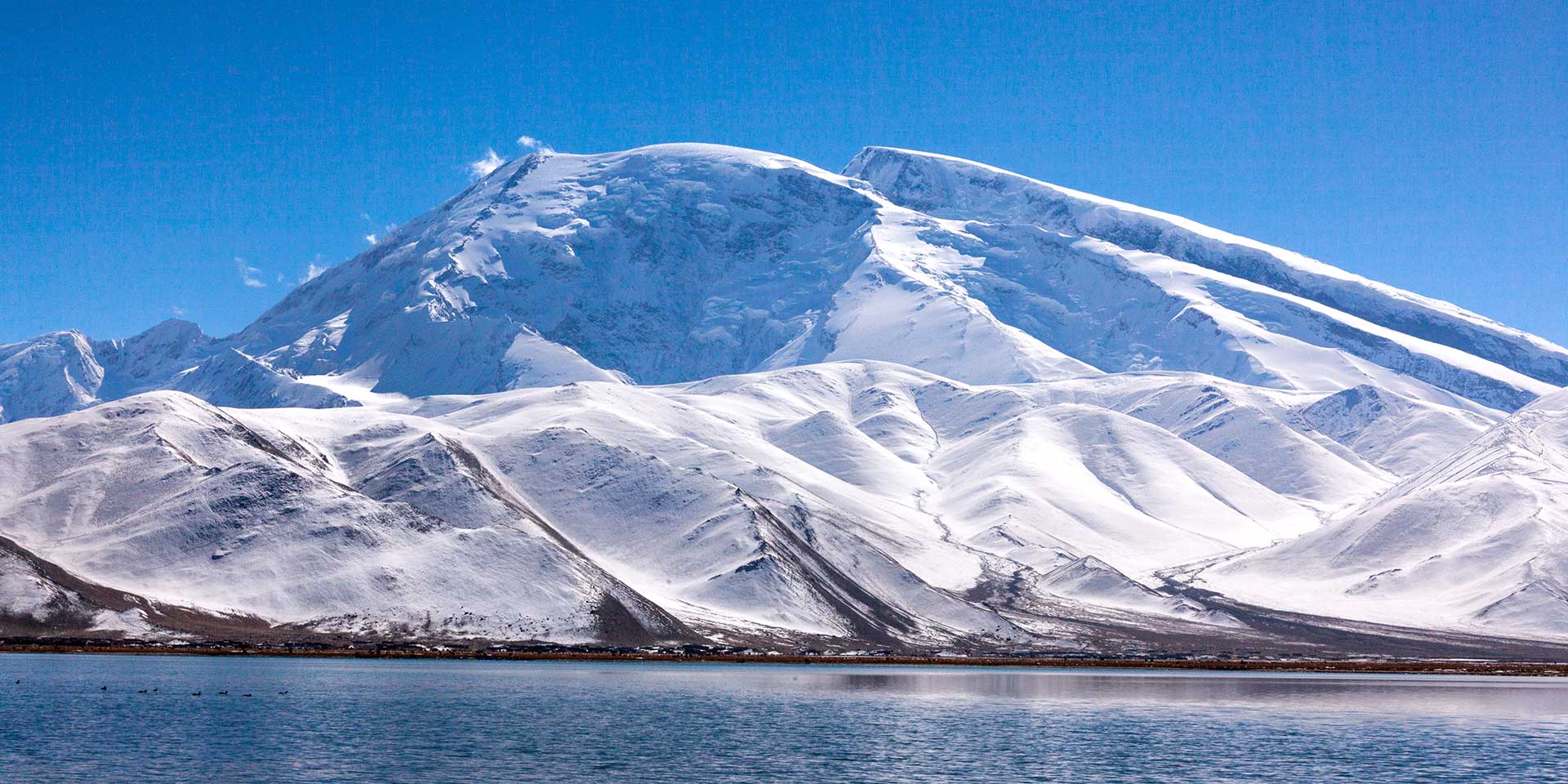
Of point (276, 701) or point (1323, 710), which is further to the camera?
point (1323, 710)

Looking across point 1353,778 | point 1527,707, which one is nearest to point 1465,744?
point 1353,778

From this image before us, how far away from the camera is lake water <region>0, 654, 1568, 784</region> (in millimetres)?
90875

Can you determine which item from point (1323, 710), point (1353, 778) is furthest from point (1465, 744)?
point (1323, 710)

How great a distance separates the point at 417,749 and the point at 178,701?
40.9m

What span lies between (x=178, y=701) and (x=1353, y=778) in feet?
315

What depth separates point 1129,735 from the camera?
118 meters

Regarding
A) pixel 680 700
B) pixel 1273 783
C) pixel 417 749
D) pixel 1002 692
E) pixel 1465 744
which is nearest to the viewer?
pixel 1273 783

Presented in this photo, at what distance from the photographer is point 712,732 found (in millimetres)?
113750

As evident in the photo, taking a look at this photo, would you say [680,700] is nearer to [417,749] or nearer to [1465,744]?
[417,749]

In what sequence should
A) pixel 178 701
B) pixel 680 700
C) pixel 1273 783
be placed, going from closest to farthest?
pixel 1273 783 → pixel 178 701 → pixel 680 700

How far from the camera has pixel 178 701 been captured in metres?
126

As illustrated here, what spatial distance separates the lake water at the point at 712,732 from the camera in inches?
3578

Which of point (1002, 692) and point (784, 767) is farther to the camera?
point (1002, 692)

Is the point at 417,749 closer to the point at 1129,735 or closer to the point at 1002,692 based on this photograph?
the point at 1129,735
